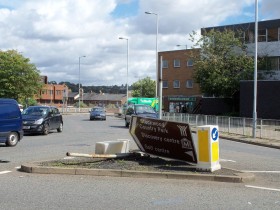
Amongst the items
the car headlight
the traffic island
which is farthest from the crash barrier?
the car headlight

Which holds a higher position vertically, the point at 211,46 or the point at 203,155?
the point at 211,46

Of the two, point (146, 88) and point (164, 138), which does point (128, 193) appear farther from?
point (146, 88)

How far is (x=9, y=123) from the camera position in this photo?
17797 mm

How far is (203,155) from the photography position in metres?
10.9

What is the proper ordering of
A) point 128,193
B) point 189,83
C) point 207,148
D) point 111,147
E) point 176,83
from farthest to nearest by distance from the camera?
point 176,83
point 189,83
point 111,147
point 207,148
point 128,193

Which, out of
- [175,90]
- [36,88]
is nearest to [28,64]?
[36,88]

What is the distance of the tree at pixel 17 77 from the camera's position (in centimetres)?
5822

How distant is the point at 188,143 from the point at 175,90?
56.9 meters

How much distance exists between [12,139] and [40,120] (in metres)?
6.28

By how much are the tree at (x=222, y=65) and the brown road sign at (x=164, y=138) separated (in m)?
30.0

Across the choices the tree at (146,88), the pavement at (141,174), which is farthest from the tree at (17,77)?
the tree at (146,88)

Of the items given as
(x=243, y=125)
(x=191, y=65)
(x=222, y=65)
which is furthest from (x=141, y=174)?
(x=191, y=65)

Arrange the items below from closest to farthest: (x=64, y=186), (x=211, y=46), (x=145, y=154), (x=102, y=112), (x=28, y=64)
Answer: (x=64, y=186) → (x=145, y=154) → (x=211, y=46) → (x=102, y=112) → (x=28, y=64)

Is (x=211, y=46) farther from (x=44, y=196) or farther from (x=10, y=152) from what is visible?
(x=44, y=196)
